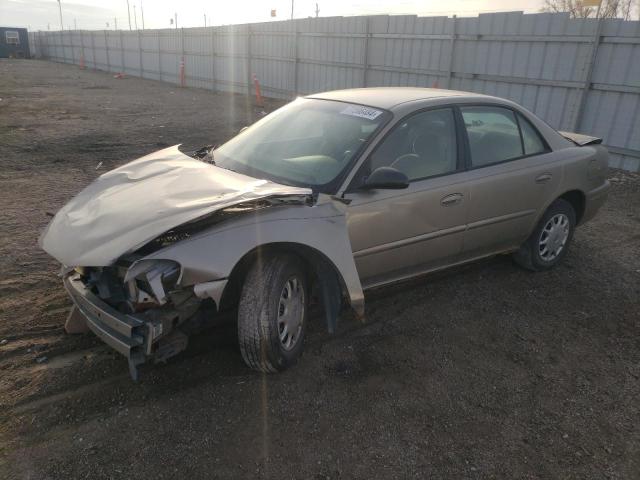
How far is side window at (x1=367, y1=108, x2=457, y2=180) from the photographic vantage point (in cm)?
358

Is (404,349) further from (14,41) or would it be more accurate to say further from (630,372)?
(14,41)

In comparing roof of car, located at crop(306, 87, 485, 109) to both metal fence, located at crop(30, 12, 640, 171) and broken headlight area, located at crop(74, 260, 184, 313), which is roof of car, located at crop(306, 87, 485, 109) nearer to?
broken headlight area, located at crop(74, 260, 184, 313)

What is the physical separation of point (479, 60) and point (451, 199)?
28.2 feet

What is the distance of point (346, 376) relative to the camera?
10.5ft

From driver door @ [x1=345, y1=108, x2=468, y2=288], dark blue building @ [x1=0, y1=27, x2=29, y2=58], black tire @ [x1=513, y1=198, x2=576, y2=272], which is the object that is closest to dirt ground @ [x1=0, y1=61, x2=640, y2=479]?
black tire @ [x1=513, y1=198, x2=576, y2=272]

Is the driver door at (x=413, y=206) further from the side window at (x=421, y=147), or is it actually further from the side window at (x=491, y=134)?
the side window at (x=491, y=134)

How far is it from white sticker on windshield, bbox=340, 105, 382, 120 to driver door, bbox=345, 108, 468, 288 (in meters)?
0.19

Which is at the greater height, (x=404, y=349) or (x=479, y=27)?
(x=479, y=27)

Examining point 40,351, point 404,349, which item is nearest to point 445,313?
point 404,349

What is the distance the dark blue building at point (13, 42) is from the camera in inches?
2000

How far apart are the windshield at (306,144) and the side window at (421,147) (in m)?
0.16

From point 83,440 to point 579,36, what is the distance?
10.2 m

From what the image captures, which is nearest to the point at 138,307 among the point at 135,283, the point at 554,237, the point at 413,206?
the point at 135,283

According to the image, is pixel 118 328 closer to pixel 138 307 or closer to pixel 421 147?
pixel 138 307
